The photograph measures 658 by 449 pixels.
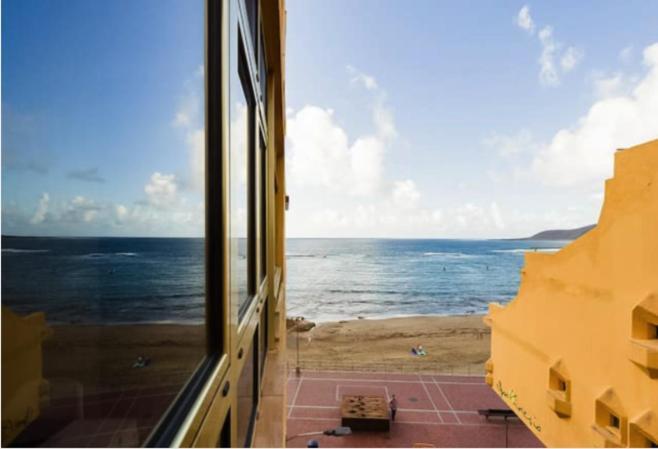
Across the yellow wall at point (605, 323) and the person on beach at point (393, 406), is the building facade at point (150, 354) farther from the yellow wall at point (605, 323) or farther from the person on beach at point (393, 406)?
the person on beach at point (393, 406)

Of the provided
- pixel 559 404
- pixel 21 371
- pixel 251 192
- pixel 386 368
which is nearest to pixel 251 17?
pixel 251 192

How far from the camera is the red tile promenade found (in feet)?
34.1

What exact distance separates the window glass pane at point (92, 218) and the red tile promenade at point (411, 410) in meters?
10.3

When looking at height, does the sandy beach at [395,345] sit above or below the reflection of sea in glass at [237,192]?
below

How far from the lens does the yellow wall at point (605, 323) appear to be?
252cm

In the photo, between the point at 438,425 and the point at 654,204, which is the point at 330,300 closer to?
the point at 438,425

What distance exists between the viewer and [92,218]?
589 millimetres

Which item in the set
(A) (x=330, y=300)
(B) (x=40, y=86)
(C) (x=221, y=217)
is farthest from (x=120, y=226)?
(A) (x=330, y=300)

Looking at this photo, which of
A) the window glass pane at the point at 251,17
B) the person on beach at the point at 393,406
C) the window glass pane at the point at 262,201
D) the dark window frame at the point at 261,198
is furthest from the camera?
the person on beach at the point at 393,406

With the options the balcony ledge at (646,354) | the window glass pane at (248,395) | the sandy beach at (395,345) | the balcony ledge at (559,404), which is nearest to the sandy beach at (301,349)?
the sandy beach at (395,345)

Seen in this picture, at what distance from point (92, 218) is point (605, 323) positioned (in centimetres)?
338

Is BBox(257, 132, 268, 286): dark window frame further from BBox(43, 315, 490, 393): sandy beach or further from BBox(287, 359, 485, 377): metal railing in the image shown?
BBox(287, 359, 485, 377): metal railing

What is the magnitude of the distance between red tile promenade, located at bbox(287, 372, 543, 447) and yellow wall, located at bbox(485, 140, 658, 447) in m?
7.35

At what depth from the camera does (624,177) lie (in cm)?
279
